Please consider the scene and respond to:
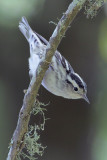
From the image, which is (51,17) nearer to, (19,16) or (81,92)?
(19,16)

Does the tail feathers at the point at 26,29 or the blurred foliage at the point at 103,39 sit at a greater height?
the blurred foliage at the point at 103,39

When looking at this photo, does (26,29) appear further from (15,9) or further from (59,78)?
(15,9)

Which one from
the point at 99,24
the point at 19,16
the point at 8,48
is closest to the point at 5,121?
the point at 8,48

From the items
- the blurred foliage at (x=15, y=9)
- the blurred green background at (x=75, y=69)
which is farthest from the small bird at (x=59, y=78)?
the blurred foliage at (x=15, y=9)

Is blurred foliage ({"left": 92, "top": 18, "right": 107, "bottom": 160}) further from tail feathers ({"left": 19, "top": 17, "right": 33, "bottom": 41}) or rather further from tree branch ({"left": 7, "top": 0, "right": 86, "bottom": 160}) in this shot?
tree branch ({"left": 7, "top": 0, "right": 86, "bottom": 160})

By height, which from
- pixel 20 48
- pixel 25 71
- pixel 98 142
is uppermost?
pixel 20 48

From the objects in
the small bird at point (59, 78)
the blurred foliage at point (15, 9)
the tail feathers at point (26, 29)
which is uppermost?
the blurred foliage at point (15, 9)

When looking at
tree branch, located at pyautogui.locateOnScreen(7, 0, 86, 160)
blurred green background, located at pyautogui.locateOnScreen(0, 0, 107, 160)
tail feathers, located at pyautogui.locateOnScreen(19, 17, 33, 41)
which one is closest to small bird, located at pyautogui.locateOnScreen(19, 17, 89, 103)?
tail feathers, located at pyautogui.locateOnScreen(19, 17, 33, 41)

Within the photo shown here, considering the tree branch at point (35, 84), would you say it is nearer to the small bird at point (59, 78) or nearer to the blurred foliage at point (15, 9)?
the small bird at point (59, 78)
